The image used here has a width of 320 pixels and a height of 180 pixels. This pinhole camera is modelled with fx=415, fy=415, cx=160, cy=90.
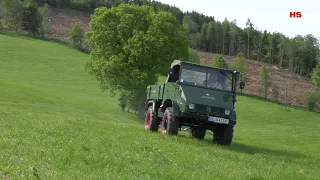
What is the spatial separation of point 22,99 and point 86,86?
114 feet

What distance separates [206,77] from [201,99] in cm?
152

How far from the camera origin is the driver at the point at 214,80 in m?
19.2

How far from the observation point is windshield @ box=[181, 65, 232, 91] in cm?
1909

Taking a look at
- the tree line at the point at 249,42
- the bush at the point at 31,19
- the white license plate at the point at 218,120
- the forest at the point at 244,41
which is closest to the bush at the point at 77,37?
the bush at the point at 31,19

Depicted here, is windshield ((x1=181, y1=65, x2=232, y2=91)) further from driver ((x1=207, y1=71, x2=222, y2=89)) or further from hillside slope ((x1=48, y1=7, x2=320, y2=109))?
hillside slope ((x1=48, y1=7, x2=320, y2=109))

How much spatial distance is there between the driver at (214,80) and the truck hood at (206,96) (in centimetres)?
46

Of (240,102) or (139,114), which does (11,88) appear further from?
(240,102)

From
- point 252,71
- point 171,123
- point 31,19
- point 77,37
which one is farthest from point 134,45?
point 252,71

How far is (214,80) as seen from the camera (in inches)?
762

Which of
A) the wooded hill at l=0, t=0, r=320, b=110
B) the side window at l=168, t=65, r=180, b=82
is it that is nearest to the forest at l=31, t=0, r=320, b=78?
the wooded hill at l=0, t=0, r=320, b=110

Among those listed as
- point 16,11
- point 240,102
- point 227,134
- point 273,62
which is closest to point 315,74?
point 240,102

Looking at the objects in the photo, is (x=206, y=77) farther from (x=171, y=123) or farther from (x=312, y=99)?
(x=312, y=99)

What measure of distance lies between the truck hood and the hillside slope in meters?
78.0

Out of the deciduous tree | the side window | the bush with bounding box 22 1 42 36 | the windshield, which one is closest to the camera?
the windshield
